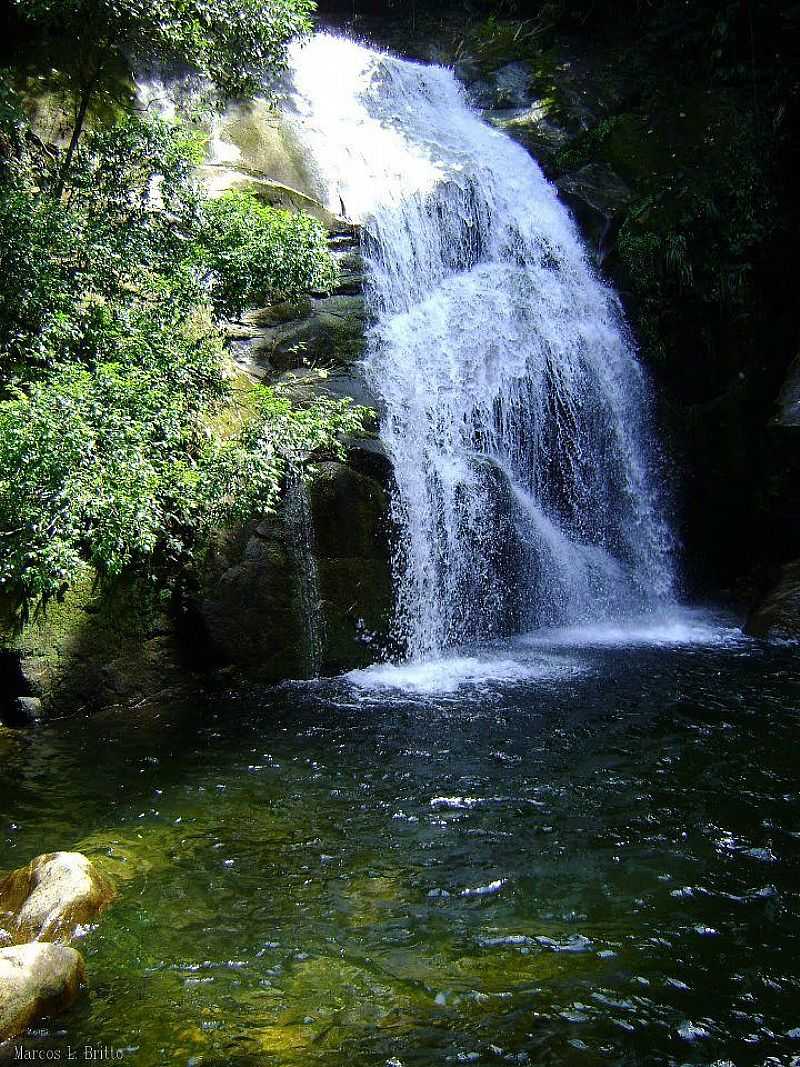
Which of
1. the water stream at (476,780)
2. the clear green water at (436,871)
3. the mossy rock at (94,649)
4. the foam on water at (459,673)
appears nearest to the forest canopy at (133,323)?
the mossy rock at (94,649)

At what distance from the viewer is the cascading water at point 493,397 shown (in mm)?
11414

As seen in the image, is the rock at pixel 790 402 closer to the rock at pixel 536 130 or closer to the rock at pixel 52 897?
the rock at pixel 536 130

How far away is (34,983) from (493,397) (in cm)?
991

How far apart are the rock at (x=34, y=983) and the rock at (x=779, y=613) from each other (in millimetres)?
9980

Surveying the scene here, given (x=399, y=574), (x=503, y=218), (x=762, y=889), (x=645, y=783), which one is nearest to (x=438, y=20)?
(x=503, y=218)

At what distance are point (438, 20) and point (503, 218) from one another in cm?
993

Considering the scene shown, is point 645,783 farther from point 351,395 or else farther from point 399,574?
point 351,395

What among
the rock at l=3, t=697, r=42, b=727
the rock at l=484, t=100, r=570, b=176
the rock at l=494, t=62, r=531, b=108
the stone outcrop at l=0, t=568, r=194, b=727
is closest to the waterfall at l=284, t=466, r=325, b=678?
the stone outcrop at l=0, t=568, r=194, b=727

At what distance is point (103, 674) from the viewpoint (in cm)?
877

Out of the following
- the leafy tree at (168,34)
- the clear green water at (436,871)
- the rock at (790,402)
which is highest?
the leafy tree at (168,34)

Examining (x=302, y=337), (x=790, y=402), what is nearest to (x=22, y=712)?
(x=302, y=337)

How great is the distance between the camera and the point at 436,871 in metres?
5.54

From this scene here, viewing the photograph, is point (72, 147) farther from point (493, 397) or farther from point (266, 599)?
point (493, 397)

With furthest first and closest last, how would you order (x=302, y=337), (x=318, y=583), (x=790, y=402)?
1. (x=790, y=402)
2. (x=302, y=337)
3. (x=318, y=583)
